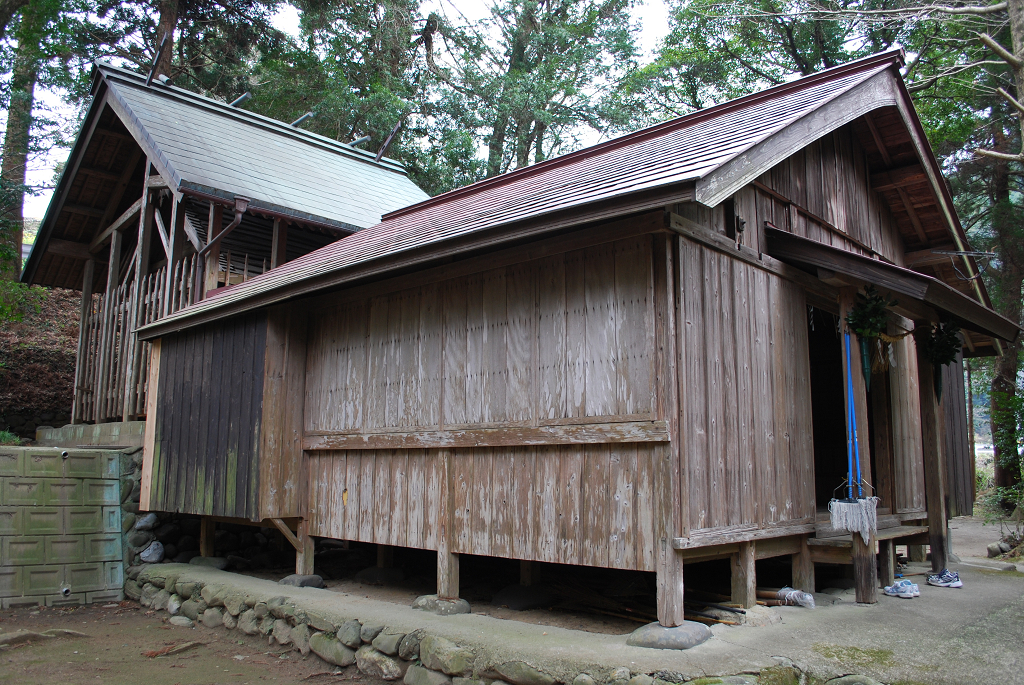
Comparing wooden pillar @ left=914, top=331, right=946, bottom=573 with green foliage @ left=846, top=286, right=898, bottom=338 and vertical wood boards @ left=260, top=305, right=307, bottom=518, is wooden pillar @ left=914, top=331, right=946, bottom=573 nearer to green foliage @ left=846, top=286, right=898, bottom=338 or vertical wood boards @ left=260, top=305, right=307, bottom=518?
green foliage @ left=846, top=286, right=898, bottom=338

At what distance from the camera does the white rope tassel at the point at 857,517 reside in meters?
5.64

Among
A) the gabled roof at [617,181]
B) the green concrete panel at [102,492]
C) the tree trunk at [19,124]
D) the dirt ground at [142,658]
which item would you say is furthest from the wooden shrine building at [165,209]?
the tree trunk at [19,124]

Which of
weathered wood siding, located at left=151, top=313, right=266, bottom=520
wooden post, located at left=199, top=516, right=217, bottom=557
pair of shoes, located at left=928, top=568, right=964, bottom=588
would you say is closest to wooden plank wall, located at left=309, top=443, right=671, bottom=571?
weathered wood siding, located at left=151, top=313, right=266, bottom=520

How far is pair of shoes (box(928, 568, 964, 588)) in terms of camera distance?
23.0 feet

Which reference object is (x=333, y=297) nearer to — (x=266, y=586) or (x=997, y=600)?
(x=266, y=586)

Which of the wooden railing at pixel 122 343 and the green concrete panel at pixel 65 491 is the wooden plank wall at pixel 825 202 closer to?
the wooden railing at pixel 122 343

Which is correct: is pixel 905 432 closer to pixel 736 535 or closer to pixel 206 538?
pixel 736 535

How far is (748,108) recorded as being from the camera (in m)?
7.39

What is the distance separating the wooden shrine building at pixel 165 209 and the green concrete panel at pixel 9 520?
231 centimetres

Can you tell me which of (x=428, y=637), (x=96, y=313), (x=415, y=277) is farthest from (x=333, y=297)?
(x=96, y=313)

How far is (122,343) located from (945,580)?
11.6m

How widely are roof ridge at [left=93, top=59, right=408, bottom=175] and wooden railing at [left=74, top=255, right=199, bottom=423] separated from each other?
3466 mm

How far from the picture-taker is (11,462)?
8750 millimetres

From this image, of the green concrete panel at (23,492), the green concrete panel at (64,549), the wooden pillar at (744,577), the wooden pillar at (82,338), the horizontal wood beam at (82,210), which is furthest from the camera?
the horizontal wood beam at (82,210)
